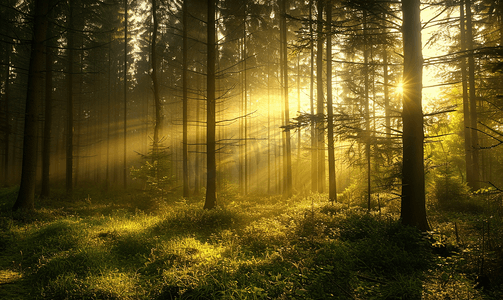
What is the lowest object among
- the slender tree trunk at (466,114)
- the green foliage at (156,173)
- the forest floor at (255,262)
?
the forest floor at (255,262)

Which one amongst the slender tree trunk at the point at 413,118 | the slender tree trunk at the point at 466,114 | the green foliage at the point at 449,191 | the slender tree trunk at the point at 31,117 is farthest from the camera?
the slender tree trunk at the point at 466,114

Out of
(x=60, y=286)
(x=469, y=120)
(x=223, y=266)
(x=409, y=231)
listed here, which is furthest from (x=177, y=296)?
(x=469, y=120)

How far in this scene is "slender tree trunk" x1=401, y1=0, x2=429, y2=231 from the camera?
6270 mm

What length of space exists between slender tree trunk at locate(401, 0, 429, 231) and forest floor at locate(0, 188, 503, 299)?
58 cm

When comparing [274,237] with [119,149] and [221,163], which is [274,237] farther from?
[119,149]

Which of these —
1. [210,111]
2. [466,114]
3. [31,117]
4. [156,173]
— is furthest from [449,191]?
[31,117]

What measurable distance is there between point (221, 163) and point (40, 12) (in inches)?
522

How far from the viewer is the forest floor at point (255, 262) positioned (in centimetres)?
391

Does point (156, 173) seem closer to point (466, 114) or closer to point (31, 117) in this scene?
point (31, 117)

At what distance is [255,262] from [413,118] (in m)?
5.70

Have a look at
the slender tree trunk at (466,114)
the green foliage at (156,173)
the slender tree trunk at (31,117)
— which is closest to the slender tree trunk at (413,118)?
the green foliage at (156,173)

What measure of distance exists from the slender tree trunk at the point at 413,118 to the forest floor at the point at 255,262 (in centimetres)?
58

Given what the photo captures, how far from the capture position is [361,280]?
4316 millimetres

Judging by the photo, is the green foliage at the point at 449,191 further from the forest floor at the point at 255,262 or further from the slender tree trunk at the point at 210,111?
the slender tree trunk at the point at 210,111
